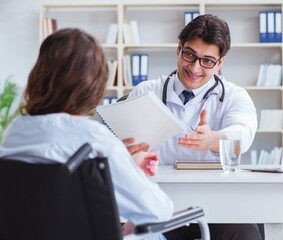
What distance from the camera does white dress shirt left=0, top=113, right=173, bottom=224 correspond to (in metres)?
1.53

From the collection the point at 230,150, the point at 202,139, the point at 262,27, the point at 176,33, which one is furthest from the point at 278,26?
the point at 230,150

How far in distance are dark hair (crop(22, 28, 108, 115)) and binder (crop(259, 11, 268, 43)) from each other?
13.8 feet

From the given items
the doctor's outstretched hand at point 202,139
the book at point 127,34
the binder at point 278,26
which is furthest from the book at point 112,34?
the doctor's outstretched hand at point 202,139

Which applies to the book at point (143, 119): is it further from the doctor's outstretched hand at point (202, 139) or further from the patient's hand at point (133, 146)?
the doctor's outstretched hand at point (202, 139)

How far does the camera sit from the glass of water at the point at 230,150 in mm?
2312

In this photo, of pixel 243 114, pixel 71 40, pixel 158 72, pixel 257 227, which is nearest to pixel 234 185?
pixel 257 227

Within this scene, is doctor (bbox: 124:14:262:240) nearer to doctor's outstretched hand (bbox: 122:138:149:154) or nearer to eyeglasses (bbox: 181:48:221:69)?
eyeglasses (bbox: 181:48:221:69)

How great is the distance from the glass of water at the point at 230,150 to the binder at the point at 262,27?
134 inches

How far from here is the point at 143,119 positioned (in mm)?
2227

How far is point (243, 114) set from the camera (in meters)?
2.80

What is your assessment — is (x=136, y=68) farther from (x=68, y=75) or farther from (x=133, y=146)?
(x=68, y=75)

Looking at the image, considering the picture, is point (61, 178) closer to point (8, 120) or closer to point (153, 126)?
point (153, 126)

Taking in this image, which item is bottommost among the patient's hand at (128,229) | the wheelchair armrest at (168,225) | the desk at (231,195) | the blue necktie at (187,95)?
the desk at (231,195)

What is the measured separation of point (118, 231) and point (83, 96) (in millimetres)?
333
